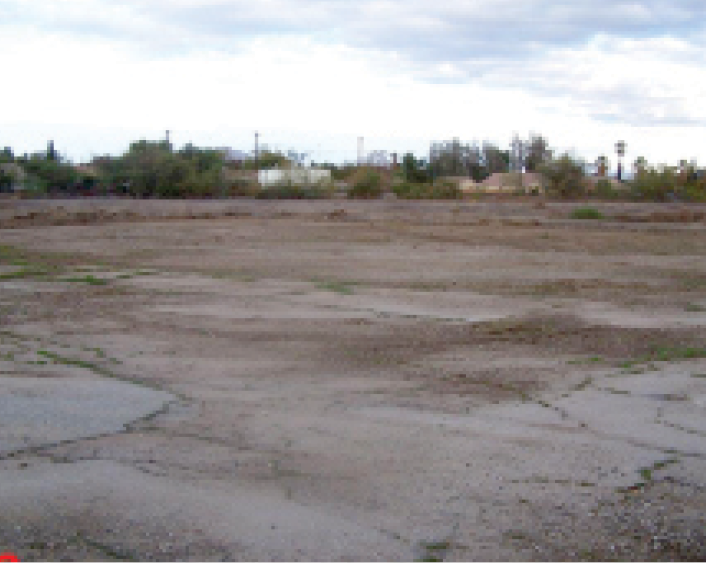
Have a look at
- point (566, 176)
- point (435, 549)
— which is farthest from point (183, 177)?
point (435, 549)

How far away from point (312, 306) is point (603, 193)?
58642mm

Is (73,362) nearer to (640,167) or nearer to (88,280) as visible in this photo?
(88,280)

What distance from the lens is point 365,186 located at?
239ft

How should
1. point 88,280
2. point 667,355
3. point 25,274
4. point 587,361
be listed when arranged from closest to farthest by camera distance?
point 587,361
point 667,355
point 88,280
point 25,274

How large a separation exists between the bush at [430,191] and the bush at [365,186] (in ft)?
8.47

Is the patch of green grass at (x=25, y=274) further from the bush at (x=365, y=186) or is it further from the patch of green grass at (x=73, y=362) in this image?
the bush at (x=365, y=186)

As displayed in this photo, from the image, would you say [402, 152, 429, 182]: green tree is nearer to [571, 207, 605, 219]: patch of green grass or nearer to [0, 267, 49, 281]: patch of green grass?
[571, 207, 605, 219]: patch of green grass

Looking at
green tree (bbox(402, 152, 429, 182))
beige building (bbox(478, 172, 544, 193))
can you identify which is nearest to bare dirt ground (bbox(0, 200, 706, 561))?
beige building (bbox(478, 172, 544, 193))

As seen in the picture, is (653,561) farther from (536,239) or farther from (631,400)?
(536,239)

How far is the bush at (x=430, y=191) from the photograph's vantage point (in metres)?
72.8

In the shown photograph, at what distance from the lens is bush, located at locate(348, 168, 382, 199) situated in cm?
7288

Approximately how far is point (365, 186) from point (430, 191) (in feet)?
16.8

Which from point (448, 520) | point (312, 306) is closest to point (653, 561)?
point (448, 520)

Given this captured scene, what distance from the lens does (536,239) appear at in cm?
3219
